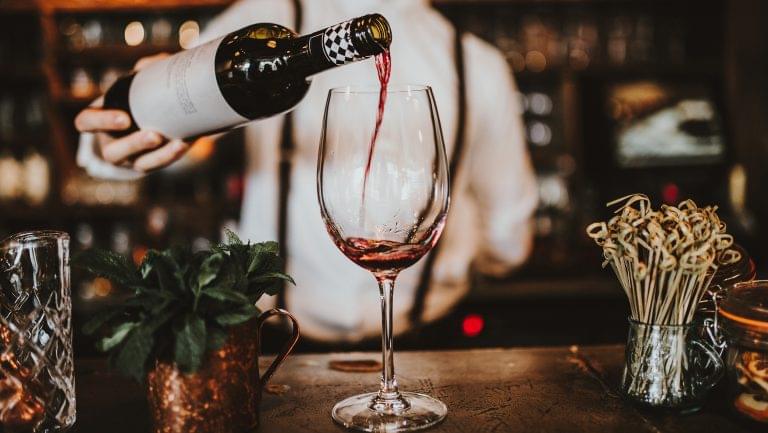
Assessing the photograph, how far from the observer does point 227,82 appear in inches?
40.9

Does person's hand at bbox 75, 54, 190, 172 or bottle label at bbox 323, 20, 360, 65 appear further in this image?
person's hand at bbox 75, 54, 190, 172

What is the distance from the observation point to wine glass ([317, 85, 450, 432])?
2.50 feet

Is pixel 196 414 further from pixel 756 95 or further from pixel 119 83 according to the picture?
pixel 756 95

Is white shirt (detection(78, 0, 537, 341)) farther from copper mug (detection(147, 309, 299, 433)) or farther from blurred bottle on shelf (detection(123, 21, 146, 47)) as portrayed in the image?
blurred bottle on shelf (detection(123, 21, 146, 47))

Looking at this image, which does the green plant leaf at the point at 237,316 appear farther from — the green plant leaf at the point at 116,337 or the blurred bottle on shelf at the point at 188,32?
the blurred bottle on shelf at the point at 188,32

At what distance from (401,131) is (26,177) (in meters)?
2.81

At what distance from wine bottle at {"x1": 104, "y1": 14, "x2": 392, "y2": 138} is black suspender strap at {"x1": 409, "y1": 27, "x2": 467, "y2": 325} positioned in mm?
618

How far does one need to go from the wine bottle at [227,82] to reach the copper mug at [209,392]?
0.43 metres

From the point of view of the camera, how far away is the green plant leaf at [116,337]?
0.67m

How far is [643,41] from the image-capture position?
321 centimetres

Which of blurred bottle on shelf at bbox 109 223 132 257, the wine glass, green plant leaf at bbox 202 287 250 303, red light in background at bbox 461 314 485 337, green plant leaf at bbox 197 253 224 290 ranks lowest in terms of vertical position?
red light in background at bbox 461 314 485 337

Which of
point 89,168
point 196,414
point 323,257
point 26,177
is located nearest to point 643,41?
point 323,257

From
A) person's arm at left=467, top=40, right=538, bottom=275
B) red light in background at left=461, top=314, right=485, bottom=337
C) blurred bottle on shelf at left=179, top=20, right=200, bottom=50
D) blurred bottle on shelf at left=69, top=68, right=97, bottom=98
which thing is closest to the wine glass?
person's arm at left=467, top=40, right=538, bottom=275

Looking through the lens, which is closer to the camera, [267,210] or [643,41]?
[267,210]
